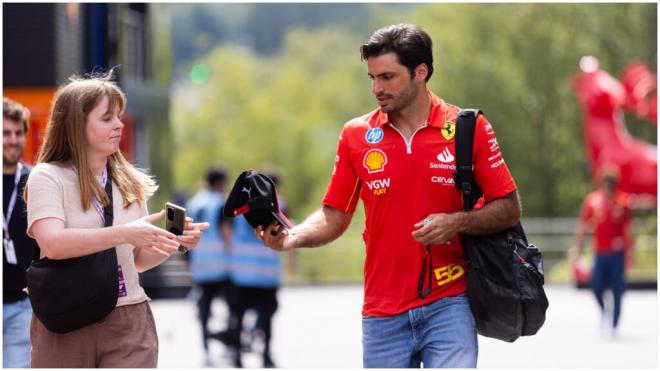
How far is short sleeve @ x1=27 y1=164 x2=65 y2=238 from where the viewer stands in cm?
480

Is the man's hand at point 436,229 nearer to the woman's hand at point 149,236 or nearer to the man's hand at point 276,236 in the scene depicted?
the man's hand at point 276,236

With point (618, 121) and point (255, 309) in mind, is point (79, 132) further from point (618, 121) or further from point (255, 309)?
point (618, 121)

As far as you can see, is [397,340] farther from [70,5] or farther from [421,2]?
[421,2]

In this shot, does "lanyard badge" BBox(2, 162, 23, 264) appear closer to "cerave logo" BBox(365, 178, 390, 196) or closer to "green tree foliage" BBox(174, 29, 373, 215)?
"cerave logo" BBox(365, 178, 390, 196)

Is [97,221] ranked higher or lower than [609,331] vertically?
higher

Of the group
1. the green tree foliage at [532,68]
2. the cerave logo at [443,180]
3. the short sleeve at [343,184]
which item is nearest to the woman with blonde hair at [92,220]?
the short sleeve at [343,184]

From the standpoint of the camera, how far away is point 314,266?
3281 cm

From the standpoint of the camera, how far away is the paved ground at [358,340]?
38.9 ft

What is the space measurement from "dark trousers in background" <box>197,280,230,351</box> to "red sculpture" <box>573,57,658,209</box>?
1372 centimetres

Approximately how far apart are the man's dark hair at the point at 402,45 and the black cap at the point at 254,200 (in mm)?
710

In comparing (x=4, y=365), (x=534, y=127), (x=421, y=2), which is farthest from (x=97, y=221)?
(x=421, y=2)

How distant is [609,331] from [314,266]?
18510 mm

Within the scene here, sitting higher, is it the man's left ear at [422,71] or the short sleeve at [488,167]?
the man's left ear at [422,71]

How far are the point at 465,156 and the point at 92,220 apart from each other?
151 cm
